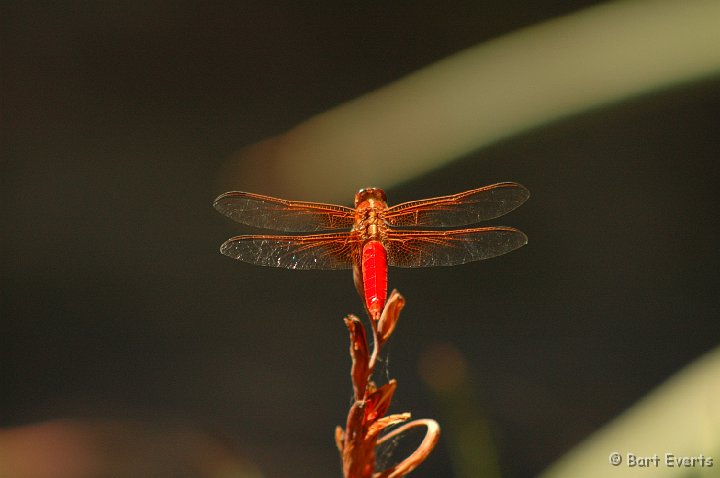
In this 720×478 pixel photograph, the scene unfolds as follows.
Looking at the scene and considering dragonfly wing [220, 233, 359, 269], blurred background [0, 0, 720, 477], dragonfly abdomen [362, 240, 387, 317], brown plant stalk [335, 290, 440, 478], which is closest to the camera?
brown plant stalk [335, 290, 440, 478]

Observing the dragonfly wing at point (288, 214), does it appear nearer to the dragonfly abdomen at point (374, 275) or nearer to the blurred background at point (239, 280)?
the dragonfly abdomen at point (374, 275)

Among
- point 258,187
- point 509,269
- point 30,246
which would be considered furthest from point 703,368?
point 30,246

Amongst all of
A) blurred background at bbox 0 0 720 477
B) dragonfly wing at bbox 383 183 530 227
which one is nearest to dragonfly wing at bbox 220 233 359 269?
dragonfly wing at bbox 383 183 530 227

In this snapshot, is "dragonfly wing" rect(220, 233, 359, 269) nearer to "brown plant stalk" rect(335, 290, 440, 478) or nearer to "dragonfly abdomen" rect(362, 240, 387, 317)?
"dragonfly abdomen" rect(362, 240, 387, 317)

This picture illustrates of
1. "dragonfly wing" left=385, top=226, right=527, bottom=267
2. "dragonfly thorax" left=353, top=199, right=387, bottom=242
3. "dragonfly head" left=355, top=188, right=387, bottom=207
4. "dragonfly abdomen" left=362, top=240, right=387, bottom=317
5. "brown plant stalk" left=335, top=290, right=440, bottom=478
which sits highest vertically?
"dragonfly head" left=355, top=188, right=387, bottom=207

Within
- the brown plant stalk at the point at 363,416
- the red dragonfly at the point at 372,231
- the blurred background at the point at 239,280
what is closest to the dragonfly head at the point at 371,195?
the red dragonfly at the point at 372,231

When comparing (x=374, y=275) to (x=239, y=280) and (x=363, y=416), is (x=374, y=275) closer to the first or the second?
(x=363, y=416)

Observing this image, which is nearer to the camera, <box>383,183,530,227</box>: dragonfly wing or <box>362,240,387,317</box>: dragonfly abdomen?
<box>362,240,387,317</box>: dragonfly abdomen
